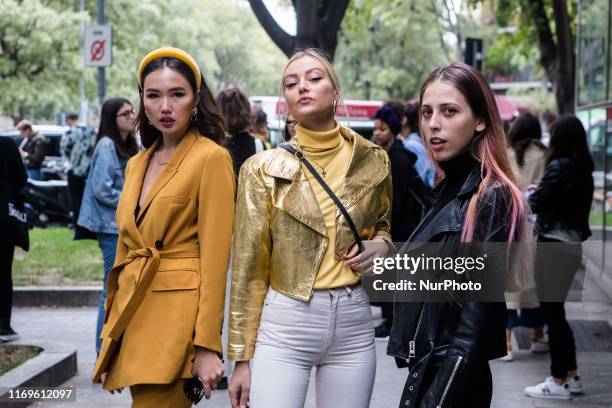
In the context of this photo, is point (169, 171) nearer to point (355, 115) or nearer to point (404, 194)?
point (404, 194)

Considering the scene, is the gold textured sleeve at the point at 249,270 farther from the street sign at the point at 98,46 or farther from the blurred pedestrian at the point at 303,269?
the street sign at the point at 98,46

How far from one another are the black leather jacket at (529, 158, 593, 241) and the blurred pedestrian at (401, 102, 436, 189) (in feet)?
4.65

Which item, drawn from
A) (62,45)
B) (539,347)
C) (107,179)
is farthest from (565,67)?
(62,45)

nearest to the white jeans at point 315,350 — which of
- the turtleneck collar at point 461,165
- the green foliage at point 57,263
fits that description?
the turtleneck collar at point 461,165

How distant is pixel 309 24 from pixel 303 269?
6650mm

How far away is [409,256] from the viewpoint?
9.76ft

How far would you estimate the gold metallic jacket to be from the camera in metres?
3.35

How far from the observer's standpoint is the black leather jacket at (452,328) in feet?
8.81

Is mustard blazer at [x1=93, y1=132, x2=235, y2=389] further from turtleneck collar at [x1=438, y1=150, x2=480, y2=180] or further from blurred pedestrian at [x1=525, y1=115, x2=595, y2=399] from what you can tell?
blurred pedestrian at [x1=525, y1=115, x2=595, y2=399]

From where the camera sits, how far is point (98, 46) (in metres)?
14.5

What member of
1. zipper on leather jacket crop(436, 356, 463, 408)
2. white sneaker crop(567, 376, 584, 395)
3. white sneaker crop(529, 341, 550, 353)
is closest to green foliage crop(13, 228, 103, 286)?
white sneaker crop(529, 341, 550, 353)

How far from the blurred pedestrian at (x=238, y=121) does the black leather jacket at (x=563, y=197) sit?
82.2 inches

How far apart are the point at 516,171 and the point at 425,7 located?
3805 centimetres

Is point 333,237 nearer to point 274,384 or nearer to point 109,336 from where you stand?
point 274,384
